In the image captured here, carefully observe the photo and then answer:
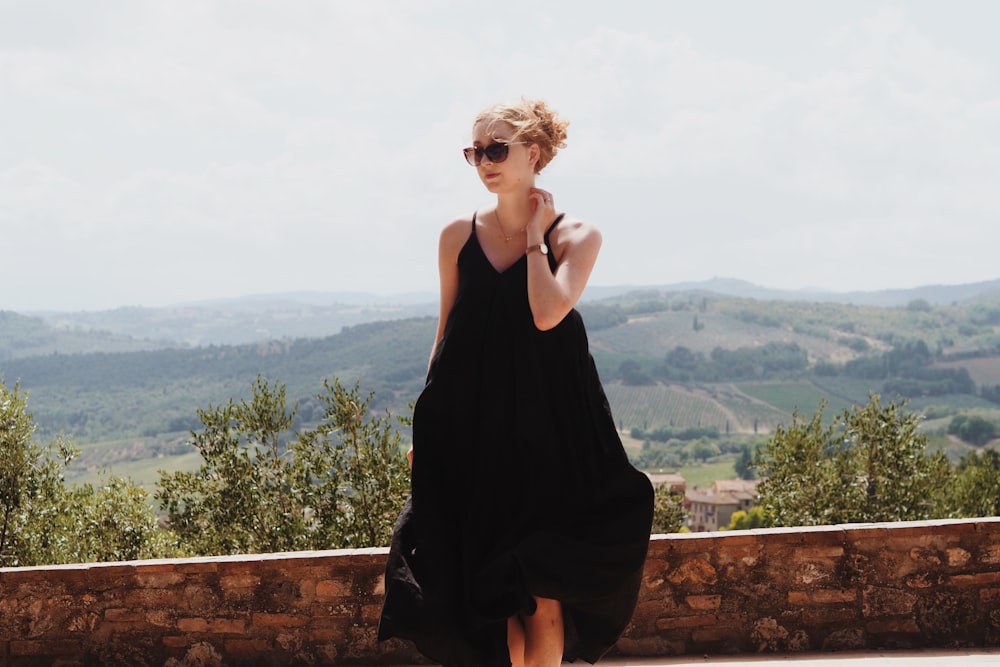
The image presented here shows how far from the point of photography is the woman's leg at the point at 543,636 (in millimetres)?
2621

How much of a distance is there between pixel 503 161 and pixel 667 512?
1723cm

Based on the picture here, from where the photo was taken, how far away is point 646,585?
13.9 ft

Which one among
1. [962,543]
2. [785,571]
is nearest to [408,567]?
[785,571]

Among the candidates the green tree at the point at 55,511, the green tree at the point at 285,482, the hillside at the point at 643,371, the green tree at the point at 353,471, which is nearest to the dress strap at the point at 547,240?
the green tree at the point at 353,471

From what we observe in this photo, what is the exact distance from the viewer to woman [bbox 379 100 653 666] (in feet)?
8.59

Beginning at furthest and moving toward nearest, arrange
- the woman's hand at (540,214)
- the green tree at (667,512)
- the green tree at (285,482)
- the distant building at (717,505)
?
the distant building at (717,505), the green tree at (667,512), the green tree at (285,482), the woman's hand at (540,214)

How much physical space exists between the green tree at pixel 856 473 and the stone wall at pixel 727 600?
1186 cm

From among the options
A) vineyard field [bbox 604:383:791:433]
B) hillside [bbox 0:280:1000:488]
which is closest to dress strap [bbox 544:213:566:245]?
hillside [bbox 0:280:1000:488]

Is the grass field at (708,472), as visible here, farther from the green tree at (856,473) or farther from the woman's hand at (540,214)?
the woman's hand at (540,214)

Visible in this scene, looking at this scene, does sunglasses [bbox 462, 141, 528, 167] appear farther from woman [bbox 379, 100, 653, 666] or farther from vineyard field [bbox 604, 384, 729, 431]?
vineyard field [bbox 604, 384, 729, 431]

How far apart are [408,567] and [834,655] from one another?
2288mm

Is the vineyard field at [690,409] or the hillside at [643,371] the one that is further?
the vineyard field at [690,409]

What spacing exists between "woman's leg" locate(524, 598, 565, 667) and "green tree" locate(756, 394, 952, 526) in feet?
45.5

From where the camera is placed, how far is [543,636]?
8.64ft
